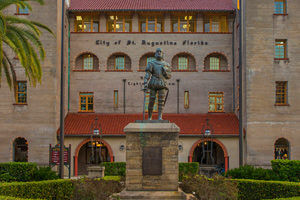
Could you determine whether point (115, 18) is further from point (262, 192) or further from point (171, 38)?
point (262, 192)

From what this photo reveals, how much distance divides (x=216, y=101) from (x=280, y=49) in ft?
22.5


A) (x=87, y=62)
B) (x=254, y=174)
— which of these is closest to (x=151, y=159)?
(x=254, y=174)

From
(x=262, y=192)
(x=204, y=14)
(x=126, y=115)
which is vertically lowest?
(x=262, y=192)

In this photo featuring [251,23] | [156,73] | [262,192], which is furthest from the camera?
[251,23]

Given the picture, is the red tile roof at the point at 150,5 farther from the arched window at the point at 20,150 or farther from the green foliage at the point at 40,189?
the green foliage at the point at 40,189

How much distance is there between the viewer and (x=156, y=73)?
55.6 feet

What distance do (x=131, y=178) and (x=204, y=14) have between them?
24249 mm

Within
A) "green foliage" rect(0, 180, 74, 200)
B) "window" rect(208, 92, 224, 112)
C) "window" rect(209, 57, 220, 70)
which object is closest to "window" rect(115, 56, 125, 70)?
"window" rect(209, 57, 220, 70)

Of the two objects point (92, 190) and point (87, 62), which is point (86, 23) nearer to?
point (87, 62)

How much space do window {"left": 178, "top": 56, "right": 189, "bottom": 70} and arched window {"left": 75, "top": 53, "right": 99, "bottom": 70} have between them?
712cm

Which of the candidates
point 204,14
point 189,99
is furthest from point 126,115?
point 204,14

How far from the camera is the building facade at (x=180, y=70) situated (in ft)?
107

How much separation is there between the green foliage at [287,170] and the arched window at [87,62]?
19.5 meters

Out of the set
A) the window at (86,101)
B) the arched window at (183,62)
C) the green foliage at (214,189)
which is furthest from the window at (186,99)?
the green foliage at (214,189)
